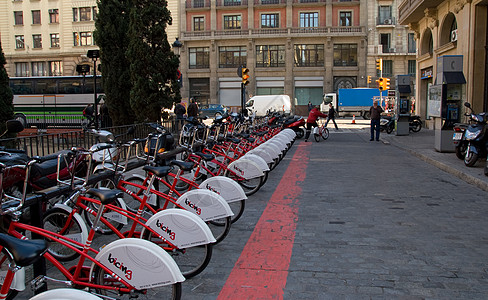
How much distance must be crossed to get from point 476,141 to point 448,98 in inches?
128

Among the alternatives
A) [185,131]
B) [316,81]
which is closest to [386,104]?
[316,81]

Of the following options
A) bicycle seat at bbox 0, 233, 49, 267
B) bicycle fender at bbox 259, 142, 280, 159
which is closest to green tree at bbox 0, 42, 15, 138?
bicycle fender at bbox 259, 142, 280, 159

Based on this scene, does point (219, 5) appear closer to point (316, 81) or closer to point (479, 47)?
point (316, 81)

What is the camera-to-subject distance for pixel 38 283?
118 inches

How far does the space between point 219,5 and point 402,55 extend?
→ 2111 centimetres

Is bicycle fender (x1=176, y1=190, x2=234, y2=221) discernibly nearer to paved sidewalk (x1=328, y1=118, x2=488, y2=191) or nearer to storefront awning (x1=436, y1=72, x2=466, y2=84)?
paved sidewalk (x1=328, y1=118, x2=488, y2=191)

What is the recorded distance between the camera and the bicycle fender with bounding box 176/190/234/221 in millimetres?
5047

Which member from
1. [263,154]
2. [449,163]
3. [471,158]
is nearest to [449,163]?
[449,163]

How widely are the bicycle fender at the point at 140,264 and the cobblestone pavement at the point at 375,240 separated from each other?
772 millimetres

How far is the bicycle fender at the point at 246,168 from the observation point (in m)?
7.46

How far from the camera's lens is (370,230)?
19.4 feet

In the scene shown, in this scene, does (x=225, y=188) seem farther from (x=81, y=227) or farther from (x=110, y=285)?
(x=110, y=285)

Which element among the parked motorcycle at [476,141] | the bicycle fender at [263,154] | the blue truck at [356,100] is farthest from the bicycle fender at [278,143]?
the blue truck at [356,100]

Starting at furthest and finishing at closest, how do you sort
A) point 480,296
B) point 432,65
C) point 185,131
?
point 432,65, point 185,131, point 480,296
